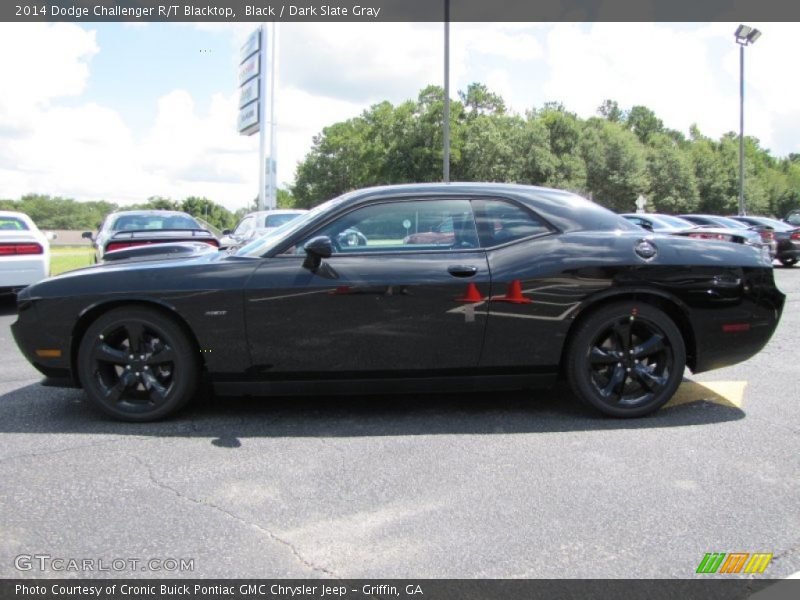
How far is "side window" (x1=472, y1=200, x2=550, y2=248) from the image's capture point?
3.97 meters

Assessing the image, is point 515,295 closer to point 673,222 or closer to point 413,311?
point 413,311

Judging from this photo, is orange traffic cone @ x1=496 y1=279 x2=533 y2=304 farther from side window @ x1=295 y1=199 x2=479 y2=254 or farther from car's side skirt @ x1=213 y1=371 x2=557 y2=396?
car's side skirt @ x1=213 y1=371 x2=557 y2=396

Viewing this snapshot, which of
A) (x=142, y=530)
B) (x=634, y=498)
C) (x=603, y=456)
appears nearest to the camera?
(x=142, y=530)

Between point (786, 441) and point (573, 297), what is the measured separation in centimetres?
138

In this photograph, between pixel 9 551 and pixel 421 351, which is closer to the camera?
pixel 9 551

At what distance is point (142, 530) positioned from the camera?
8.53 feet

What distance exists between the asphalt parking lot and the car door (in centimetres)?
40

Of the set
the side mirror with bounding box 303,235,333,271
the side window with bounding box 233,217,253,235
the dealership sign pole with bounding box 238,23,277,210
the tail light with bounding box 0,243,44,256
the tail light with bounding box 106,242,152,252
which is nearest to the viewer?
the side mirror with bounding box 303,235,333,271

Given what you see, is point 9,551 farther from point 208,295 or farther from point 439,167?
point 439,167

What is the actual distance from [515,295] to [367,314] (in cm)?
87

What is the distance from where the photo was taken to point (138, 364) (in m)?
3.93

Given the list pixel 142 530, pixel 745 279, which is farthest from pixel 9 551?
pixel 745 279

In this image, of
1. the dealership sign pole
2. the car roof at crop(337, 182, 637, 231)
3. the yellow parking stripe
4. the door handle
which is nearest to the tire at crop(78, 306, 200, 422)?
the car roof at crop(337, 182, 637, 231)

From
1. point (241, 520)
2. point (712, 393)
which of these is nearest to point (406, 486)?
point (241, 520)
